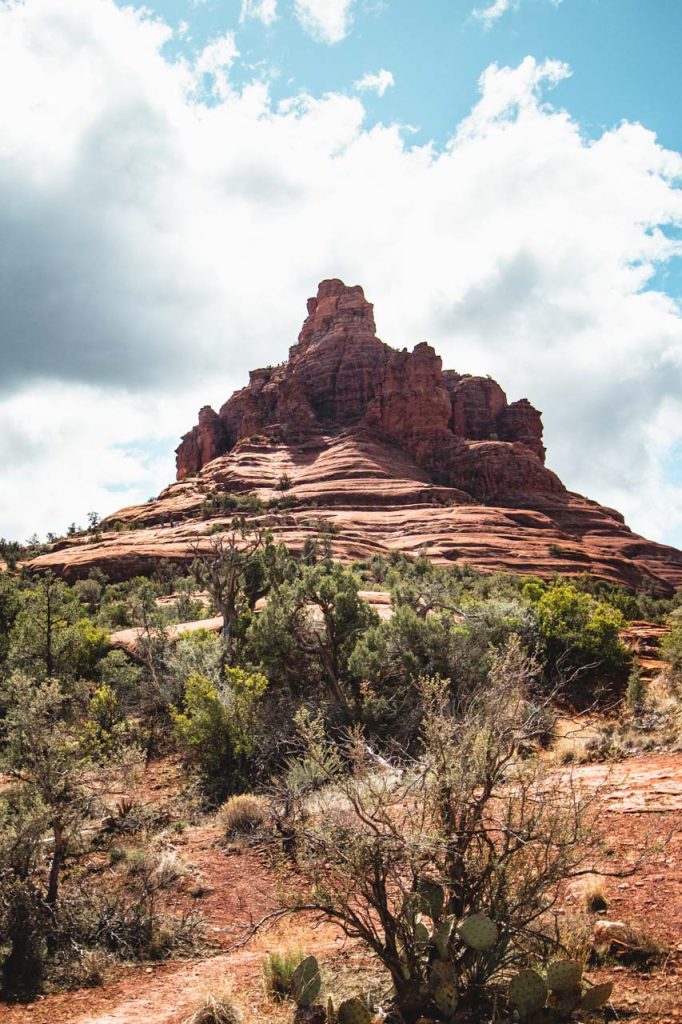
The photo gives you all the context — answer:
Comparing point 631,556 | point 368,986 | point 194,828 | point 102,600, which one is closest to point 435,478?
point 631,556

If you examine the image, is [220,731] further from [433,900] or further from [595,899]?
[433,900]

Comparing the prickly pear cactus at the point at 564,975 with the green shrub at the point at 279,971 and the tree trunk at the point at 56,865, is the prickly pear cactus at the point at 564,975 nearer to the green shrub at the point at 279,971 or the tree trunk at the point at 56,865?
the green shrub at the point at 279,971

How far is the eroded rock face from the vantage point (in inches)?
3720

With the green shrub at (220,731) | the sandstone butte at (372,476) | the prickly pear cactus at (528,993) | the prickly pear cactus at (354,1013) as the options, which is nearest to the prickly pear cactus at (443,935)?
the prickly pear cactus at (528,993)

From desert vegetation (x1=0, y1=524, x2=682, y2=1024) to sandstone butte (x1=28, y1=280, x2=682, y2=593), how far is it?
107 ft

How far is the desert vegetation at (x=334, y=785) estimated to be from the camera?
566 centimetres

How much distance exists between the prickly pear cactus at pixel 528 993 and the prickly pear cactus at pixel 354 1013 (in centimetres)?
127

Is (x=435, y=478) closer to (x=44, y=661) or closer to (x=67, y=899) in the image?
(x=44, y=661)

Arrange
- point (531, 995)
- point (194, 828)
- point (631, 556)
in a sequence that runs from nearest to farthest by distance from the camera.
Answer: point (531, 995) → point (194, 828) → point (631, 556)

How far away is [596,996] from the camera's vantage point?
5102mm

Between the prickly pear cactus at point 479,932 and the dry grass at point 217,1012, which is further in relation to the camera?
the dry grass at point 217,1012

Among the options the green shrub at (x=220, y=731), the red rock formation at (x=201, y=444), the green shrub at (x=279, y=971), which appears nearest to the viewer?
the green shrub at (x=279, y=971)

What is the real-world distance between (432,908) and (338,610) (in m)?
13.5

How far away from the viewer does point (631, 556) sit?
77938 millimetres
